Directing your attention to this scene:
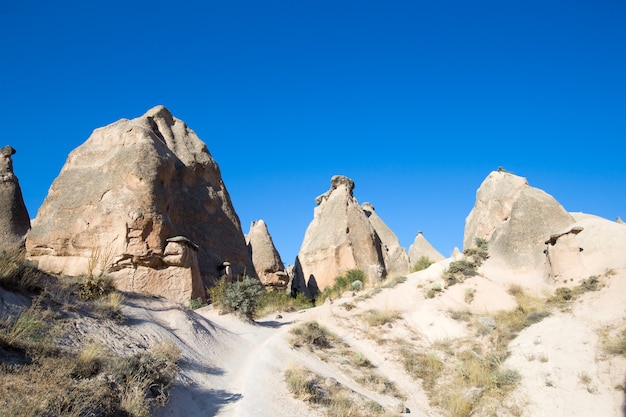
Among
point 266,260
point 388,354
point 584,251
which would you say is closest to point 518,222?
point 584,251

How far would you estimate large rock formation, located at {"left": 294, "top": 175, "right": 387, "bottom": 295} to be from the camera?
24.5m

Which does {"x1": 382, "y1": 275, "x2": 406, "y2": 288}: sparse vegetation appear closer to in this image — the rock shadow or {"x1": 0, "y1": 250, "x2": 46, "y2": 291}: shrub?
the rock shadow

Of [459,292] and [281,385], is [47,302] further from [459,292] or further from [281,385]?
[459,292]

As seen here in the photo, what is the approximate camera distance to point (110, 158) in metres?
16.8

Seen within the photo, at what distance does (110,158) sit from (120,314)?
37.2ft

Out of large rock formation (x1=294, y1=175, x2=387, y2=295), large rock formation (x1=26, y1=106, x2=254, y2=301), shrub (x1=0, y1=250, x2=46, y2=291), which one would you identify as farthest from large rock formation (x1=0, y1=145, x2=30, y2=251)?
shrub (x1=0, y1=250, x2=46, y2=291)

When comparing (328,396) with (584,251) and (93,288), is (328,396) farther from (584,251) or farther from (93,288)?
(584,251)

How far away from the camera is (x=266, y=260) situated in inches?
1023

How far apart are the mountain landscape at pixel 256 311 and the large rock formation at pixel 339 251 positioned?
0.16 m

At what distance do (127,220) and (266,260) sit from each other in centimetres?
1195

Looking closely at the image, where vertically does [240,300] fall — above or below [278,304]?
below

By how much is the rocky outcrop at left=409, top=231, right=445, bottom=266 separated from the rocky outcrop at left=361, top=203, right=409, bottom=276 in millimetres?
2629

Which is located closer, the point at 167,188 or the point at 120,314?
the point at 120,314

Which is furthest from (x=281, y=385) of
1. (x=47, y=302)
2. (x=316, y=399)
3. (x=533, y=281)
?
(x=533, y=281)
